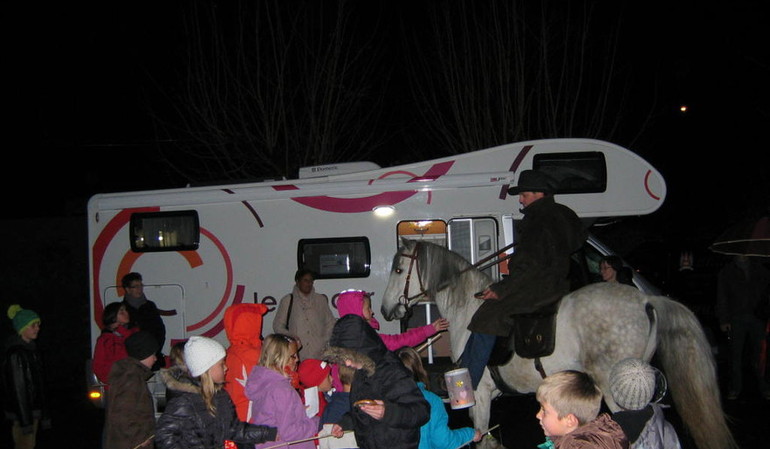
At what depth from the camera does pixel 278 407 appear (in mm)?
4219

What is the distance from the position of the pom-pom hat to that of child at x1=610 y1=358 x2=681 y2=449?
8.28 feet

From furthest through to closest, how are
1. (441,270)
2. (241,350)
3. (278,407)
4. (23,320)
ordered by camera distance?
1. (441,270)
2. (23,320)
3. (241,350)
4. (278,407)

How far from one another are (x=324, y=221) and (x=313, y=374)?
315 cm

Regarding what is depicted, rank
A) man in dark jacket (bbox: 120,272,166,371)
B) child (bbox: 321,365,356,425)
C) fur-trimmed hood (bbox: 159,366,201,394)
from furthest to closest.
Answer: man in dark jacket (bbox: 120,272,166,371) → child (bbox: 321,365,356,425) → fur-trimmed hood (bbox: 159,366,201,394)

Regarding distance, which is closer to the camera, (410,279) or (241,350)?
(241,350)

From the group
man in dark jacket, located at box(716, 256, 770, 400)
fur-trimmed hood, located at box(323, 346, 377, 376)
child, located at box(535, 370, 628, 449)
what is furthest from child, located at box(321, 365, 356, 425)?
man in dark jacket, located at box(716, 256, 770, 400)

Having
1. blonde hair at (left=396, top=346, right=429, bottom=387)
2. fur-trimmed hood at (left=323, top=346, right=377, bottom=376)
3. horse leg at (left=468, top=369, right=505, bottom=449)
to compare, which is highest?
fur-trimmed hood at (left=323, top=346, right=377, bottom=376)

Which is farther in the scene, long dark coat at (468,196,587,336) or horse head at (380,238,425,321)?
horse head at (380,238,425,321)

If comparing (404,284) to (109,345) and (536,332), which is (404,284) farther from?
(109,345)

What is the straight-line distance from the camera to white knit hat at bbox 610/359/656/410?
121 inches

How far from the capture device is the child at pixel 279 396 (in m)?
4.21

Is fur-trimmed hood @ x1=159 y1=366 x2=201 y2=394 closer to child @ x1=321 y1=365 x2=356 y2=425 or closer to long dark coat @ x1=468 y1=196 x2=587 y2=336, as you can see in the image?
child @ x1=321 y1=365 x2=356 y2=425

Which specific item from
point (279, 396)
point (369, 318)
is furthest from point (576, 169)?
point (279, 396)

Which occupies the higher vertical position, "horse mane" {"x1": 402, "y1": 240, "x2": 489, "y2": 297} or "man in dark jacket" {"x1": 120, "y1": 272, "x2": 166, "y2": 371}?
"horse mane" {"x1": 402, "y1": 240, "x2": 489, "y2": 297}
